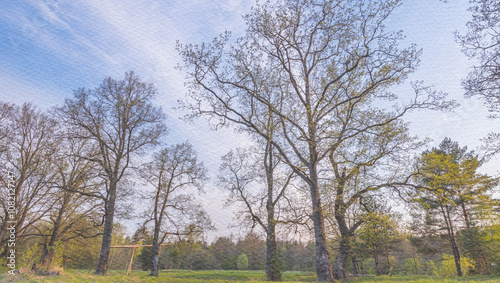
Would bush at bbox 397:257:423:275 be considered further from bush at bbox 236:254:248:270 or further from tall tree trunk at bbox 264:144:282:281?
tall tree trunk at bbox 264:144:282:281

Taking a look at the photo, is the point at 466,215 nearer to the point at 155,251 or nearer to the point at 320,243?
the point at 320,243

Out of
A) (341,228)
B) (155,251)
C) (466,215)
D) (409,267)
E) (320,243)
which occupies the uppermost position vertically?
(466,215)

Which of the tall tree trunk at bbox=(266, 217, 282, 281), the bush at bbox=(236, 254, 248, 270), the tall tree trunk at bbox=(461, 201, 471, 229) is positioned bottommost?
the bush at bbox=(236, 254, 248, 270)

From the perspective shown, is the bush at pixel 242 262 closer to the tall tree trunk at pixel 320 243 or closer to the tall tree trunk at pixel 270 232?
the tall tree trunk at pixel 270 232

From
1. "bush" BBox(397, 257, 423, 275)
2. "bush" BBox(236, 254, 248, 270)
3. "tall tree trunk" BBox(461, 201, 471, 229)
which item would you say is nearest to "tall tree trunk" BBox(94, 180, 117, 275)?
"tall tree trunk" BBox(461, 201, 471, 229)

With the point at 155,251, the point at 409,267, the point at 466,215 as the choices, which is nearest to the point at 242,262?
the point at 409,267

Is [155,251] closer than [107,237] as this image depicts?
No

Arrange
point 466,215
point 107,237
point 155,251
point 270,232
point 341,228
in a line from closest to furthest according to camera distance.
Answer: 1. point 341,228
2. point 107,237
3. point 270,232
4. point 155,251
5. point 466,215

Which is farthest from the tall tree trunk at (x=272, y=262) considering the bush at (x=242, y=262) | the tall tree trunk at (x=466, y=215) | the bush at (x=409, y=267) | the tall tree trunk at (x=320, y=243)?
the bush at (x=242, y=262)

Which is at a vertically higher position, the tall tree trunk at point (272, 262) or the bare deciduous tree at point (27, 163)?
the bare deciduous tree at point (27, 163)

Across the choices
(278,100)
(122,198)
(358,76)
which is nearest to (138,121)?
(122,198)

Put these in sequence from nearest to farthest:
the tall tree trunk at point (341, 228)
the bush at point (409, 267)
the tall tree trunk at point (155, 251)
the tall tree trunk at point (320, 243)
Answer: the tall tree trunk at point (320, 243)
the tall tree trunk at point (341, 228)
the tall tree trunk at point (155, 251)
the bush at point (409, 267)

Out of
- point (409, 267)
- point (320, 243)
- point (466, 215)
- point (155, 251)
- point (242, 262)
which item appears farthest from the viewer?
point (242, 262)

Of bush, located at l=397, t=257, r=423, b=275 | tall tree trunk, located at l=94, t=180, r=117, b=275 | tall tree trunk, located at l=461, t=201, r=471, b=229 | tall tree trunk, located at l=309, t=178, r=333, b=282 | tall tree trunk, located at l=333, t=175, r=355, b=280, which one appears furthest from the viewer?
bush, located at l=397, t=257, r=423, b=275
